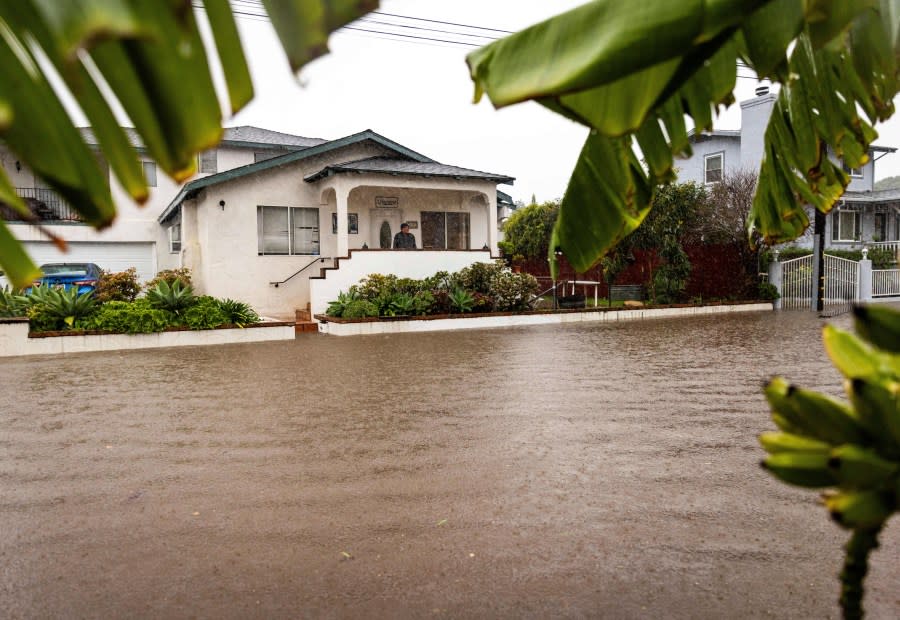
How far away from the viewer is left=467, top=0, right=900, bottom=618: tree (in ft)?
3.39

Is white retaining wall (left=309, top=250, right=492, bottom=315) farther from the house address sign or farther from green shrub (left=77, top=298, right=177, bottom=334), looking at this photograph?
green shrub (left=77, top=298, right=177, bottom=334)

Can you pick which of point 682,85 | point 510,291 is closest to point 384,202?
point 510,291

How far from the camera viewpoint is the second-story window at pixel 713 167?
35156 millimetres

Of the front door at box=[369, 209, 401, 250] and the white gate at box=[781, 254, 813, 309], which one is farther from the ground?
the front door at box=[369, 209, 401, 250]

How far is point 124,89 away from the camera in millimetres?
851

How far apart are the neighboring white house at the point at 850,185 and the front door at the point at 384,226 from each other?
51.8ft

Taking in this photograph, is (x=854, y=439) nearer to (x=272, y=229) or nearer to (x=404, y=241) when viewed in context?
(x=404, y=241)

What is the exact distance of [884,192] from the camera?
3381 cm

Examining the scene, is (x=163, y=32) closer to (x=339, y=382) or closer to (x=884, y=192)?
(x=339, y=382)

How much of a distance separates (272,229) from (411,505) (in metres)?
18.8

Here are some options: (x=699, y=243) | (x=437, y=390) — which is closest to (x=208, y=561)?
(x=437, y=390)

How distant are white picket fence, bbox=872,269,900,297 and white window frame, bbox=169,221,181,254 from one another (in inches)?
1089

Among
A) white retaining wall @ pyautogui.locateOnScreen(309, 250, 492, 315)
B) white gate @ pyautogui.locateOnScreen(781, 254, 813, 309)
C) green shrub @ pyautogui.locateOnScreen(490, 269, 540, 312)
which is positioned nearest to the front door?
white retaining wall @ pyautogui.locateOnScreen(309, 250, 492, 315)

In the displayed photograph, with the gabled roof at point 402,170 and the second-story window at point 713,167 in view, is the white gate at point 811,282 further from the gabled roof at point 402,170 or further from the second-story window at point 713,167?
the gabled roof at point 402,170
